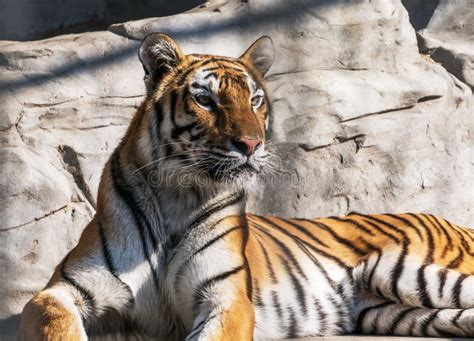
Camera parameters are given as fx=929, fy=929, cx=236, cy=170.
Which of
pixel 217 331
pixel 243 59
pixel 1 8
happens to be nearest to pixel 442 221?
pixel 243 59

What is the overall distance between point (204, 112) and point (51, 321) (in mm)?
874

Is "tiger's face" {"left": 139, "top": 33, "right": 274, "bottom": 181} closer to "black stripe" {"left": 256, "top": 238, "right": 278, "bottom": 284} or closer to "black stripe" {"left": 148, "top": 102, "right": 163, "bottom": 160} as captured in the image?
"black stripe" {"left": 148, "top": 102, "right": 163, "bottom": 160}

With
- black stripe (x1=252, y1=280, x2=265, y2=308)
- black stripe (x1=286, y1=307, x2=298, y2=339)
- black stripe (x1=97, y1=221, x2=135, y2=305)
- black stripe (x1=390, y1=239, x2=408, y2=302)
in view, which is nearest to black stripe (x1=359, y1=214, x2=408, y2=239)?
black stripe (x1=390, y1=239, x2=408, y2=302)

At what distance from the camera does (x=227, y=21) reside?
461 cm

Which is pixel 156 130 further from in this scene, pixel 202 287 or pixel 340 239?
pixel 340 239

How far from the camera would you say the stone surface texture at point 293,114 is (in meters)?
4.21

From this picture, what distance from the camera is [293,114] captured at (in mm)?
Answer: 4664

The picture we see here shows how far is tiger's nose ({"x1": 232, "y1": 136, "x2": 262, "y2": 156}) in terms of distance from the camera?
10.1 ft

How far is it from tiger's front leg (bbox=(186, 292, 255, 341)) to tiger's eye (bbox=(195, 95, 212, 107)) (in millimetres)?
672

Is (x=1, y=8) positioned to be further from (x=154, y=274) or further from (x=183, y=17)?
→ (x=154, y=274)

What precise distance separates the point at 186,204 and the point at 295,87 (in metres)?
1.57

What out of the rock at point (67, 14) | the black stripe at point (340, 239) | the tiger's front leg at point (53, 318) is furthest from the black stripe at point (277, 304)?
the rock at point (67, 14)

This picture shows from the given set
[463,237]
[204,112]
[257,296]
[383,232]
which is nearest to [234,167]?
[204,112]

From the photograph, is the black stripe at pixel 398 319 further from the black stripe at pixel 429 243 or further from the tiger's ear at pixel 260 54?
the tiger's ear at pixel 260 54
